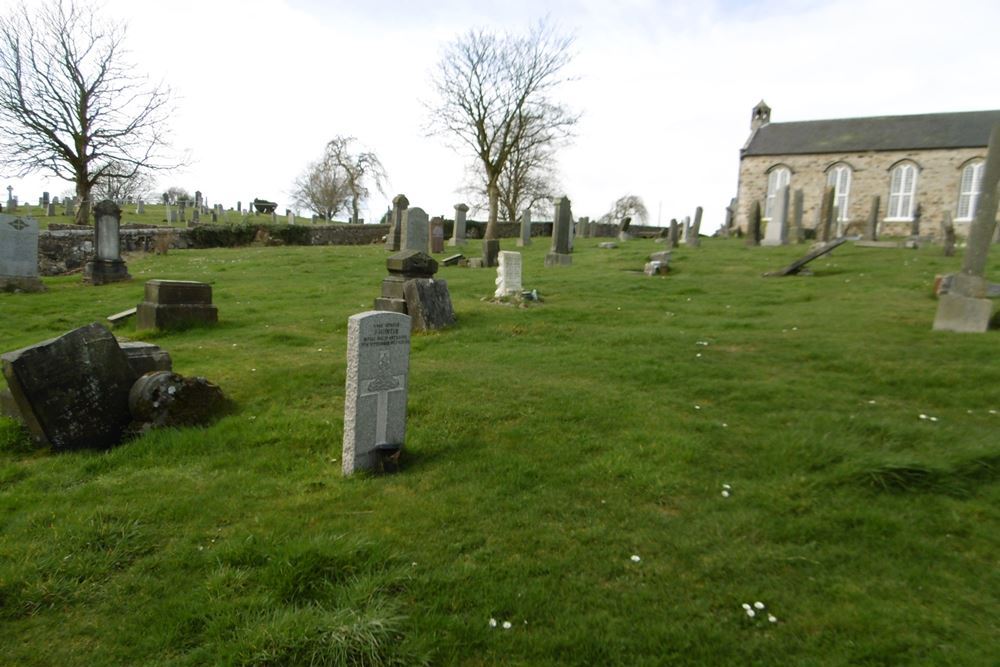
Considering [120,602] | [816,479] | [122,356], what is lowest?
[120,602]

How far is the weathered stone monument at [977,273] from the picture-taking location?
8.56 metres

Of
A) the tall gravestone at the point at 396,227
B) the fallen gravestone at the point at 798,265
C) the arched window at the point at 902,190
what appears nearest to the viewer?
the fallen gravestone at the point at 798,265

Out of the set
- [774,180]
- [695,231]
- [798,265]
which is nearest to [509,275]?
[798,265]

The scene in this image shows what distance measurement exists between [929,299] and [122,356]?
1296 centimetres

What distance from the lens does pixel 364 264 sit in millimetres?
19984

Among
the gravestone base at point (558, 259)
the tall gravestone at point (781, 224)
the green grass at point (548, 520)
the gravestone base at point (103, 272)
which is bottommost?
the green grass at point (548, 520)

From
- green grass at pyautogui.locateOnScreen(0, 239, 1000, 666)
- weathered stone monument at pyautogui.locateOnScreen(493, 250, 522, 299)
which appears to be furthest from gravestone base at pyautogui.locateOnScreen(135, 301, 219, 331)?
weathered stone monument at pyautogui.locateOnScreen(493, 250, 522, 299)

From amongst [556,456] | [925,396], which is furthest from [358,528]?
[925,396]

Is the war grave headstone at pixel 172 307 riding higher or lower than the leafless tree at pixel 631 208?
lower

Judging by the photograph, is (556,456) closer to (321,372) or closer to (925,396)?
(321,372)

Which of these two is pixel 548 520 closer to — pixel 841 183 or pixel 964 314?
pixel 964 314

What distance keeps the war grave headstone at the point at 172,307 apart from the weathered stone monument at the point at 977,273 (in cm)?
1125

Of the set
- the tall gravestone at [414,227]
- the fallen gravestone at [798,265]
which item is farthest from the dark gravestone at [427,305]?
the fallen gravestone at [798,265]

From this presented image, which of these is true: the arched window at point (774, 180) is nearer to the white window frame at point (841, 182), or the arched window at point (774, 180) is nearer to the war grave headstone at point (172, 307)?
the white window frame at point (841, 182)
